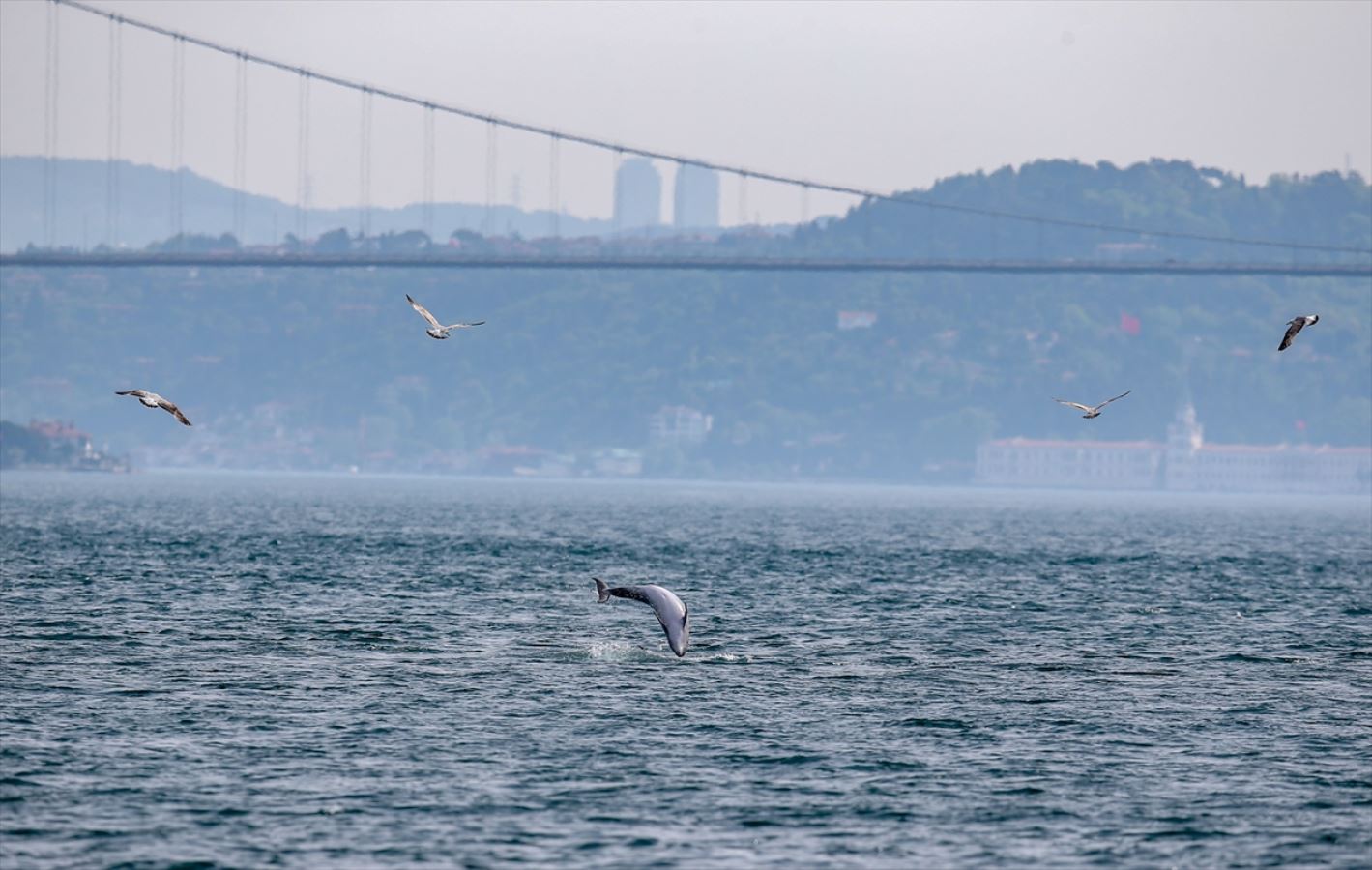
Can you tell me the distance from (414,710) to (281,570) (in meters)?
39.8

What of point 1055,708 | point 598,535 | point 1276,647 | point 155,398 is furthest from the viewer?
point 598,535

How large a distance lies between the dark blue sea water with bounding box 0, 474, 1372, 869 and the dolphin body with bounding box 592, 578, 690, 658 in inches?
45.4

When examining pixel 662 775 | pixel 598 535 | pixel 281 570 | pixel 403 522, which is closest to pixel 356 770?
pixel 662 775

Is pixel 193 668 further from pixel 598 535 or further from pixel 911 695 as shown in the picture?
pixel 598 535

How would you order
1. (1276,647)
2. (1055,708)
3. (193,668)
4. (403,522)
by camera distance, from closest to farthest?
1. (1055,708)
2. (193,668)
3. (1276,647)
4. (403,522)

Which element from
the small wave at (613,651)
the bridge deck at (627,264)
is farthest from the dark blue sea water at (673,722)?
the bridge deck at (627,264)

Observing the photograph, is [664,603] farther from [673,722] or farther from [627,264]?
[627,264]

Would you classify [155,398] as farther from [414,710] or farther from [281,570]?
[281,570]

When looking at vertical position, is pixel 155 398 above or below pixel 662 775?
above

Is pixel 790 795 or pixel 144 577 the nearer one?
pixel 790 795

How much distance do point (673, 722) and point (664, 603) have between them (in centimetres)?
276

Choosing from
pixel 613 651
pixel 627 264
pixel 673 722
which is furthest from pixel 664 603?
pixel 627 264

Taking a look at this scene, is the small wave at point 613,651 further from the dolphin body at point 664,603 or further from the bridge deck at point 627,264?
the bridge deck at point 627,264

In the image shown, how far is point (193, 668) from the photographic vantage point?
1652 inches
